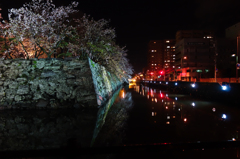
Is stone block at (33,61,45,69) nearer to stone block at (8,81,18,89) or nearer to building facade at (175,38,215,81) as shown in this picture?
stone block at (8,81,18,89)

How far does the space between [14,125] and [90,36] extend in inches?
523

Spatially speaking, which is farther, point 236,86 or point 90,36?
point 90,36

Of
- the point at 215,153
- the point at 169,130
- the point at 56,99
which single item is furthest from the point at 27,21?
the point at 215,153

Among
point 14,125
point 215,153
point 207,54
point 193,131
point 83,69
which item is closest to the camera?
point 215,153

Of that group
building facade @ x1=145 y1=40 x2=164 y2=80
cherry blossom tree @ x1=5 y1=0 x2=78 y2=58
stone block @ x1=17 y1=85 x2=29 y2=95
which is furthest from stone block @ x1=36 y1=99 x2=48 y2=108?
building facade @ x1=145 y1=40 x2=164 y2=80

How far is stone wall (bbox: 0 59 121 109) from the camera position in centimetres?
1080

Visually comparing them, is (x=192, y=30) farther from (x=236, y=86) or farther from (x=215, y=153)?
(x=215, y=153)

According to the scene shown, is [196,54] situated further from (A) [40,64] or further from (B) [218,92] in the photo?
(A) [40,64]

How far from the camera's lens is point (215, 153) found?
4109mm

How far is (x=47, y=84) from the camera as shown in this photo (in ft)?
37.2

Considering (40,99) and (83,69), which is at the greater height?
(83,69)

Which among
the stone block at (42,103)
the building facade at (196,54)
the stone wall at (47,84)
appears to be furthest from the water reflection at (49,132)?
the building facade at (196,54)

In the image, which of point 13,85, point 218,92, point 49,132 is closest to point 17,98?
point 13,85

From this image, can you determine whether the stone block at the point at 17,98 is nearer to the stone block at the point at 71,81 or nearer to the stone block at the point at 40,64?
the stone block at the point at 40,64
